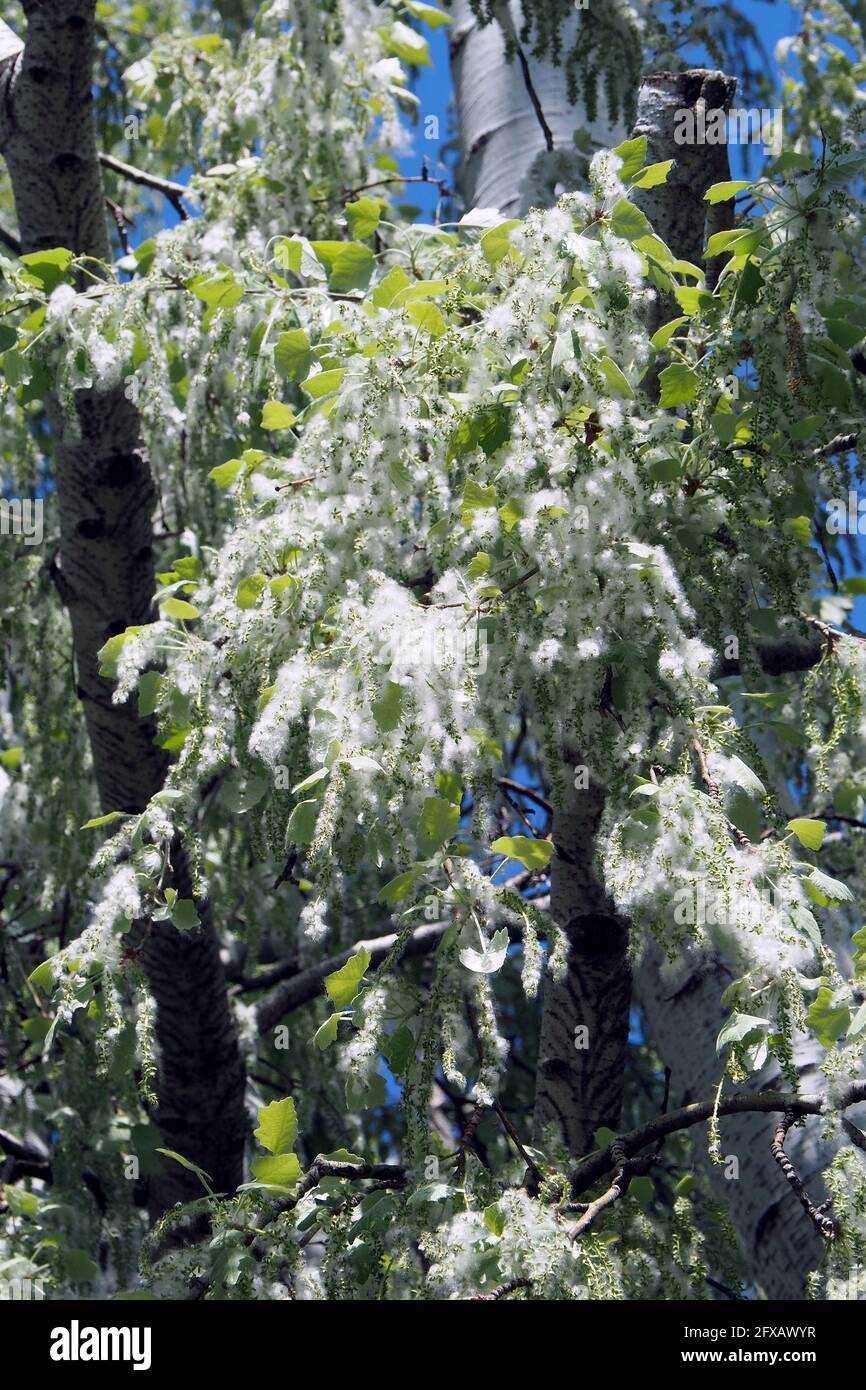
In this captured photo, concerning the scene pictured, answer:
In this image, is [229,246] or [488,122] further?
[488,122]

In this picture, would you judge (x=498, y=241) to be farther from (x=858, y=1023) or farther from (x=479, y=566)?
(x=858, y=1023)

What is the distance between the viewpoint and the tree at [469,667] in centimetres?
200

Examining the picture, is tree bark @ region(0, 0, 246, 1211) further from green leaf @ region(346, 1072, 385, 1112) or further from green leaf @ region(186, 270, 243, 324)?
green leaf @ region(346, 1072, 385, 1112)

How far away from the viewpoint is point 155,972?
311 centimetres

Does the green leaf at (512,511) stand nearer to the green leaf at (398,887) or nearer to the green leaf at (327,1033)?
the green leaf at (398,887)

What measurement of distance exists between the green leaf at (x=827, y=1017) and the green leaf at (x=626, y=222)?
102 centimetres

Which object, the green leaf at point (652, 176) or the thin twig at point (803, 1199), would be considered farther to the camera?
the green leaf at point (652, 176)

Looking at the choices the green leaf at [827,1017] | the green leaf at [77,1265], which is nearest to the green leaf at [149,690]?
the green leaf at [827,1017]

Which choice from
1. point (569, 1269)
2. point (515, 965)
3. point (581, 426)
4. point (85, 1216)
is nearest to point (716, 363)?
point (581, 426)

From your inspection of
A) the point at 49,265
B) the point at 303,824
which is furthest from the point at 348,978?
the point at 49,265

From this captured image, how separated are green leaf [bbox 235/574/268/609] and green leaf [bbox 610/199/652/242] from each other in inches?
27.0
